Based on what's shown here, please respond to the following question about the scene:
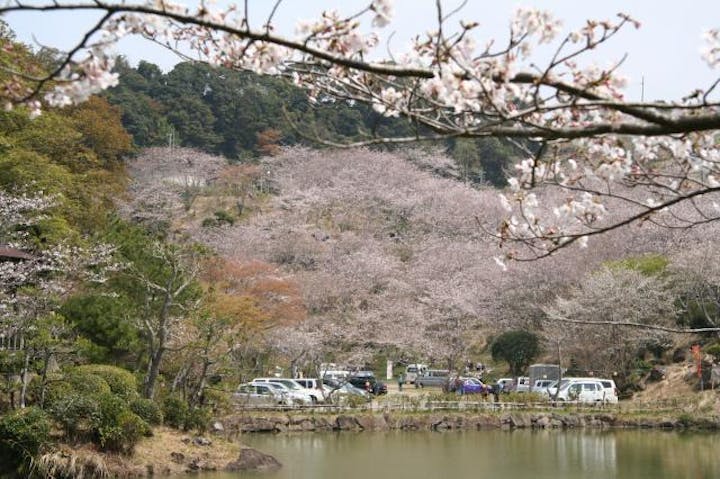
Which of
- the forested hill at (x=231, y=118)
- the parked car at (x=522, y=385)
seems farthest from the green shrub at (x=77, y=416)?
the forested hill at (x=231, y=118)

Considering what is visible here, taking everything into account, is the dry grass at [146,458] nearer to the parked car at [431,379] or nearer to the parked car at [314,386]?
the parked car at [314,386]

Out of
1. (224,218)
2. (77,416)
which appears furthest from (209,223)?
(77,416)

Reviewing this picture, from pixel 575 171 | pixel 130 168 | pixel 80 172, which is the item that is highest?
pixel 130 168

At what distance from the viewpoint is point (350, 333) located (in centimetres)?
2334

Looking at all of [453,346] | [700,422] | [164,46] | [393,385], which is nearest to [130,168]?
[393,385]

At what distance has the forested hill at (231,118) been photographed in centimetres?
4219

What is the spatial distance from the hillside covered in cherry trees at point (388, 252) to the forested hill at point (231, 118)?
12.4 feet

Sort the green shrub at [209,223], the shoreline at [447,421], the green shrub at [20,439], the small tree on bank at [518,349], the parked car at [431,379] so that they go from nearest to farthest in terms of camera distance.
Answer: the green shrub at [20,439]
the shoreline at [447,421]
the small tree on bank at [518,349]
the parked car at [431,379]
the green shrub at [209,223]

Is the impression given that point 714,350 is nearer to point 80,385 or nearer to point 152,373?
point 152,373

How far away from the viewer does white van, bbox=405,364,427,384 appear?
27.1 m

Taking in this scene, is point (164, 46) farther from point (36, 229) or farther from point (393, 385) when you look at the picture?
point (393, 385)

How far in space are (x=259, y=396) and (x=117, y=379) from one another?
7.18 m

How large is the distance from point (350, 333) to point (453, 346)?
3095 mm

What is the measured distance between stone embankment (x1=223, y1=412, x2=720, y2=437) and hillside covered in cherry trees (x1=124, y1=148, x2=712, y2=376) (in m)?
3.59
